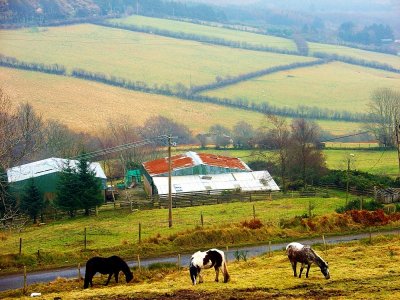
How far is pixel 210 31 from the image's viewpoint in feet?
477

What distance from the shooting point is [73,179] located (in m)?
47.6

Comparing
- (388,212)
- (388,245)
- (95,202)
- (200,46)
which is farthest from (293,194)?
(200,46)

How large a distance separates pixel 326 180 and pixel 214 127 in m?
34.9

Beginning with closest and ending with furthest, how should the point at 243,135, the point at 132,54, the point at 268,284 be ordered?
the point at 268,284 < the point at 243,135 < the point at 132,54

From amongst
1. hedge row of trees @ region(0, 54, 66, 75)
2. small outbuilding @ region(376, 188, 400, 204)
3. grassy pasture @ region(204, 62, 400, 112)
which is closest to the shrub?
small outbuilding @ region(376, 188, 400, 204)

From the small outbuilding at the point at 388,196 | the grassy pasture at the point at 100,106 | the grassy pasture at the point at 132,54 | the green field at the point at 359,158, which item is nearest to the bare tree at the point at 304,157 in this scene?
the green field at the point at 359,158

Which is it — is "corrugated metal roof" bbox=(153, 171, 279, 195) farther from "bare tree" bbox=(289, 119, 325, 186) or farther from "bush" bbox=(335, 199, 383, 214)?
"bush" bbox=(335, 199, 383, 214)

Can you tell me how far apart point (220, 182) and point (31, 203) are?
16464mm

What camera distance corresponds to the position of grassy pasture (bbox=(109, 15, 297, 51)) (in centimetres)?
13950

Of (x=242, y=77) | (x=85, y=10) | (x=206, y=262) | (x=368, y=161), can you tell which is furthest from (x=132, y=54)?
(x=206, y=262)

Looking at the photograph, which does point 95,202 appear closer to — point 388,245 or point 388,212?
point 388,212

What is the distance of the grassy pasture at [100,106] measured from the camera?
92.8 meters

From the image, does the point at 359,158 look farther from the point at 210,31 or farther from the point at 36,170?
the point at 210,31

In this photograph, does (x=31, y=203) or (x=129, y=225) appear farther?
(x=31, y=203)
